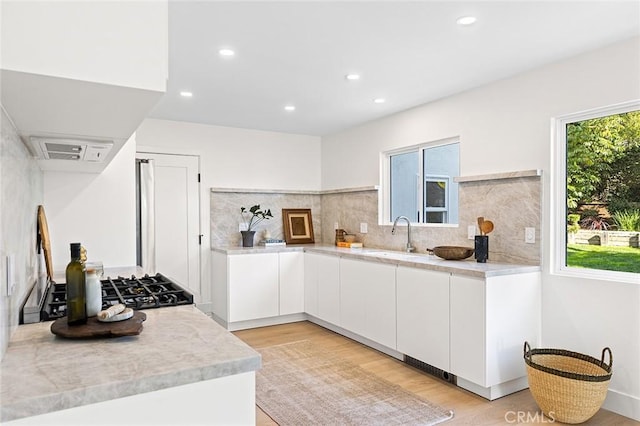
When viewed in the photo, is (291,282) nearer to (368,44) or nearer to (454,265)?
(454,265)

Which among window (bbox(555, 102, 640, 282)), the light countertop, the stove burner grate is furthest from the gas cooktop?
window (bbox(555, 102, 640, 282))

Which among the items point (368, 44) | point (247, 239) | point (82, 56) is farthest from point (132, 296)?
point (247, 239)

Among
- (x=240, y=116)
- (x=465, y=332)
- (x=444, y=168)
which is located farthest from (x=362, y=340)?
(x=240, y=116)

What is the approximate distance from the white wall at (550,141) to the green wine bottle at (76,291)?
116 inches

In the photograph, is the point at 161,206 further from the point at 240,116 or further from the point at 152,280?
the point at 152,280

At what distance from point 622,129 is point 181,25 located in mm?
2858

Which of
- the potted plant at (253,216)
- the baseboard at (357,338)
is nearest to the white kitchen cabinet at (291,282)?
the baseboard at (357,338)

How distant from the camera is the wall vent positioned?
172 cm

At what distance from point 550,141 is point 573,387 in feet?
5.44

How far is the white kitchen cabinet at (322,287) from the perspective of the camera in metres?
4.37

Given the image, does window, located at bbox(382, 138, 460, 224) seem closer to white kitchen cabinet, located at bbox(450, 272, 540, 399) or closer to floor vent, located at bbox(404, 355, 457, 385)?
white kitchen cabinet, located at bbox(450, 272, 540, 399)

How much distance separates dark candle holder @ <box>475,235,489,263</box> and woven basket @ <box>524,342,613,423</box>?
76cm

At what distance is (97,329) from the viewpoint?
1.32 meters

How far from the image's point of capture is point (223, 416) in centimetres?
113
